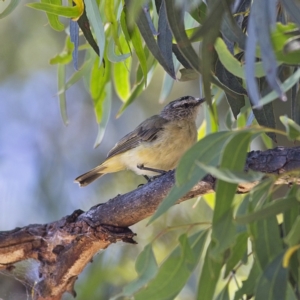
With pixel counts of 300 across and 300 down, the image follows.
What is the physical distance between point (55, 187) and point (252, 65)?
4.33m

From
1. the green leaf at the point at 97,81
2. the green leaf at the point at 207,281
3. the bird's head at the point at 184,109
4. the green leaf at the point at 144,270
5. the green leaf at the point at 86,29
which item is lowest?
the bird's head at the point at 184,109

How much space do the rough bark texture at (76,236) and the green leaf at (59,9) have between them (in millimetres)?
711

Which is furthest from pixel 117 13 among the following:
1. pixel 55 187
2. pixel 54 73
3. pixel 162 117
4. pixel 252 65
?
pixel 54 73

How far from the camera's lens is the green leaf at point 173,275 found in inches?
71.5

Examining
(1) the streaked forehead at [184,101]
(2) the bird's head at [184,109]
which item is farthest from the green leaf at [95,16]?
(1) the streaked forehead at [184,101]

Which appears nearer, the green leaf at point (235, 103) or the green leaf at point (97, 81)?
the green leaf at point (235, 103)

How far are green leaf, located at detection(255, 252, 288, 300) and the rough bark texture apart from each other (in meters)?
0.74

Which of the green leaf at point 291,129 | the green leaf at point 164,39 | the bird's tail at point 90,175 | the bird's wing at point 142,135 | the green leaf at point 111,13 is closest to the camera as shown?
the green leaf at point 291,129

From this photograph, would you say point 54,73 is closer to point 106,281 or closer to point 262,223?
point 106,281

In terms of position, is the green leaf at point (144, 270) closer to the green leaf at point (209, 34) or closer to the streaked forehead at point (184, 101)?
the green leaf at point (209, 34)

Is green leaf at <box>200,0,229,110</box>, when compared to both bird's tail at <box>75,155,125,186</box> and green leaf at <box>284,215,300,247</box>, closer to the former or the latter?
green leaf at <box>284,215,300,247</box>

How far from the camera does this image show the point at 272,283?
1649 millimetres

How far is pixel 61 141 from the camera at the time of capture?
6301 mm

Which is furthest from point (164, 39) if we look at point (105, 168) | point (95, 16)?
point (105, 168)
